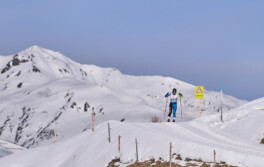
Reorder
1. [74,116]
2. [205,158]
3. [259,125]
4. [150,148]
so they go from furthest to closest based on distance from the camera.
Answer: [74,116]
[259,125]
[150,148]
[205,158]

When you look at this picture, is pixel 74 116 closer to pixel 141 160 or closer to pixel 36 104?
pixel 36 104

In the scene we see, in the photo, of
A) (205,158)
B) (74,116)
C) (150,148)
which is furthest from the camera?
(74,116)

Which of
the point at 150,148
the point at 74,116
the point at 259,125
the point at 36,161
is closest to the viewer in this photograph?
the point at 150,148

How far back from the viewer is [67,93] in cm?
17588

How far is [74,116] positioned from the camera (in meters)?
157

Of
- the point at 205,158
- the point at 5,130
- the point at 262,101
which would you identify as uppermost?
the point at 262,101

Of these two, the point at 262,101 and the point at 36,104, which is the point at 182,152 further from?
the point at 36,104

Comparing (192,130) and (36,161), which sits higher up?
(192,130)

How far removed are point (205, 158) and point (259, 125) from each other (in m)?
11.4

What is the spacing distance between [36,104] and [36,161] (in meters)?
142

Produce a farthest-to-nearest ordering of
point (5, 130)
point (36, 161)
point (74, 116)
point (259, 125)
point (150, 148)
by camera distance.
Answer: point (5, 130), point (74, 116), point (36, 161), point (259, 125), point (150, 148)

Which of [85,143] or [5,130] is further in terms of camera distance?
[5,130]

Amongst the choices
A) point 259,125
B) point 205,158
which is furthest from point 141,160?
point 259,125

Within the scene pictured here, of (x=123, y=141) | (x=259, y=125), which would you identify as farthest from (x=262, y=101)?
(x=123, y=141)
